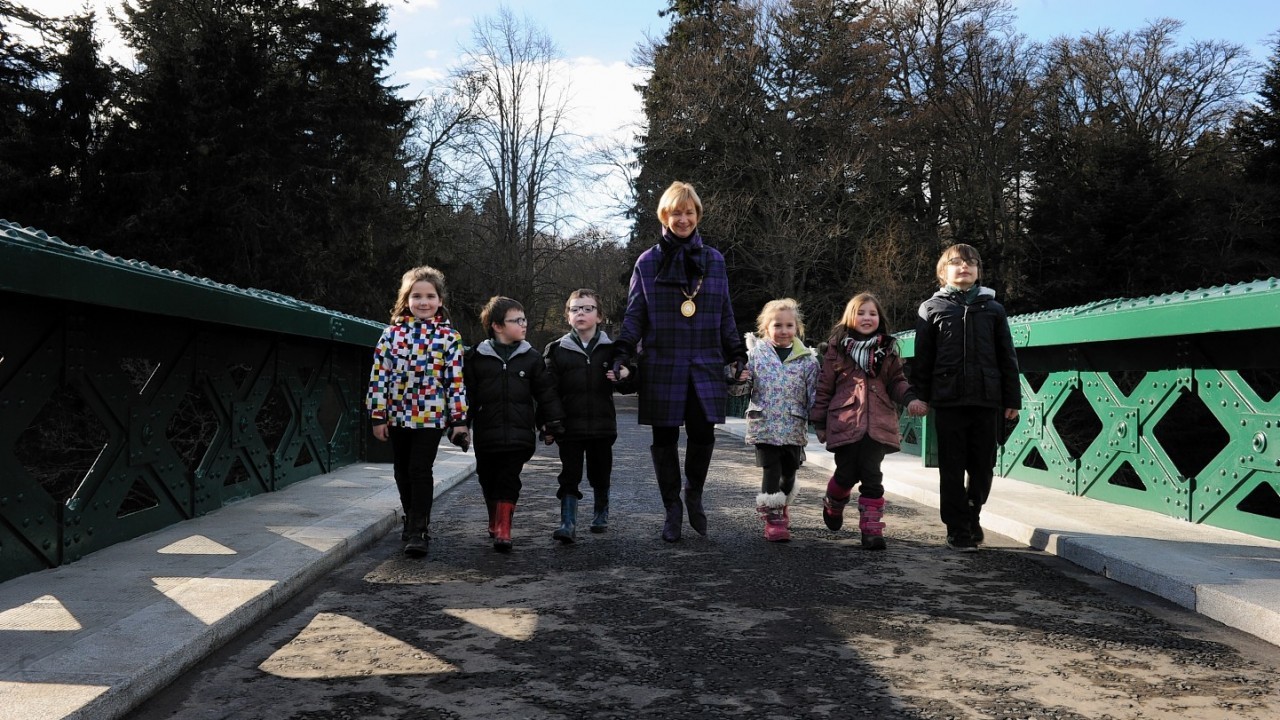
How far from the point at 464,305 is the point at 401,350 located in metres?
24.6

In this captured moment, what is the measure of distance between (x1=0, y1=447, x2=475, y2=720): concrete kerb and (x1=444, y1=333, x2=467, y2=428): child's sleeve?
3.23 feet

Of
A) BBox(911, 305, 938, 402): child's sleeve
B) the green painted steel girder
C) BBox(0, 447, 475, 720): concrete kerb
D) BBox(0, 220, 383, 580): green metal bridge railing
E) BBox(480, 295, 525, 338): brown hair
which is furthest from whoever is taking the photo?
BBox(480, 295, 525, 338): brown hair

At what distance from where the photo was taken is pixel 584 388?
21.6ft

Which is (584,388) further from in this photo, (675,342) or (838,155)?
(838,155)

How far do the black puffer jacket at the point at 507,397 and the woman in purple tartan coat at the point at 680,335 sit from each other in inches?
24.3

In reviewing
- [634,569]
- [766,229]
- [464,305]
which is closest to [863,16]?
[766,229]

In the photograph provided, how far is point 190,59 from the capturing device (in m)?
18.5

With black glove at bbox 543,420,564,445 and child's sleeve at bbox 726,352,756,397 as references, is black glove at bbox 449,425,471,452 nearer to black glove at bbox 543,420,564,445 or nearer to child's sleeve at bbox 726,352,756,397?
A: black glove at bbox 543,420,564,445

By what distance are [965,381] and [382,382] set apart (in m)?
3.56

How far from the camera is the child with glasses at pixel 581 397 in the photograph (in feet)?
21.5

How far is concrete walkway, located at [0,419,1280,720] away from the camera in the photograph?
3314 millimetres

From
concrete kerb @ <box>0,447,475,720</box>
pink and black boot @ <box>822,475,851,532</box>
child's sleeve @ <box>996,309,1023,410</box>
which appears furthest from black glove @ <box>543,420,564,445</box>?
child's sleeve @ <box>996,309,1023,410</box>

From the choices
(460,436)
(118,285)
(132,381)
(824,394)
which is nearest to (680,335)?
(824,394)

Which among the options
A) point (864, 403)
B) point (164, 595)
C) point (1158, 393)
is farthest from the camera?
point (1158, 393)
